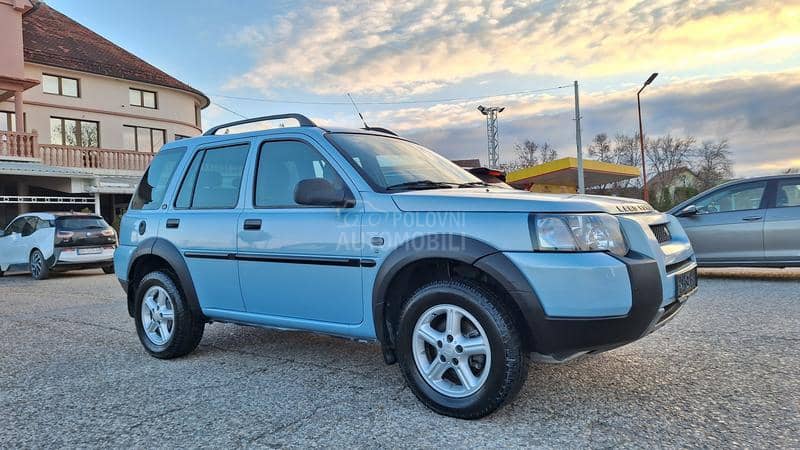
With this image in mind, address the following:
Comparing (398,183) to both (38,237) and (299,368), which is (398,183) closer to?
(299,368)

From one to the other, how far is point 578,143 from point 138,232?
21.5m

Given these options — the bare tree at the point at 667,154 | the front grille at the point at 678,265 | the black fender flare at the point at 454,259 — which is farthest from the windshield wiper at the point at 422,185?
the bare tree at the point at 667,154

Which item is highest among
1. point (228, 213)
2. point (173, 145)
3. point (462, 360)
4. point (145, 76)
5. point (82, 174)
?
point (145, 76)

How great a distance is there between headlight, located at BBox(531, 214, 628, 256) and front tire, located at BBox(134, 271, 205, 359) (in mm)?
3059

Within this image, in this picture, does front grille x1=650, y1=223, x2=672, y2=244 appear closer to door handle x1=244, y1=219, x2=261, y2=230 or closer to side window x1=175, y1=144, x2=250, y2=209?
door handle x1=244, y1=219, x2=261, y2=230

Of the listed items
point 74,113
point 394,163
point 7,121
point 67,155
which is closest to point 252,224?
point 394,163

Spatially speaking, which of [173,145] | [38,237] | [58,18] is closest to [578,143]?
[38,237]

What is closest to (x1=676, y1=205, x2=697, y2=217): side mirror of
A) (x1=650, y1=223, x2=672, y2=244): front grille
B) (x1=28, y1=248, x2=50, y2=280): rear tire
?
(x1=650, y1=223, x2=672, y2=244): front grille

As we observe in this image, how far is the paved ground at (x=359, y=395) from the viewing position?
3023mm

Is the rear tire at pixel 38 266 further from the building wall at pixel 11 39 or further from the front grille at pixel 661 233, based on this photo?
the front grille at pixel 661 233

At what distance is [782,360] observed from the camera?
13.7 feet

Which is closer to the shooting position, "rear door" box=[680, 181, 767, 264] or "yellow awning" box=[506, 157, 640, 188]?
"rear door" box=[680, 181, 767, 264]

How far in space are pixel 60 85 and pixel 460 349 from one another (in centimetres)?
2806

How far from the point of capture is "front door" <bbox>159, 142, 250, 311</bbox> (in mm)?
4359
